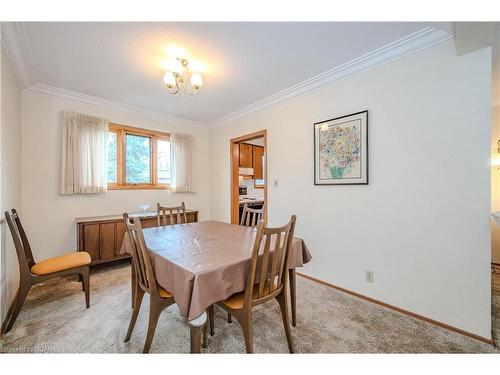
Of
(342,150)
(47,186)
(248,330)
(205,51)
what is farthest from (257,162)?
(248,330)

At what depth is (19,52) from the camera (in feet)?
6.47

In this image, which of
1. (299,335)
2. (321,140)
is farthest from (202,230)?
(321,140)

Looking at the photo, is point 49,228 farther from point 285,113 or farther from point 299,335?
point 285,113

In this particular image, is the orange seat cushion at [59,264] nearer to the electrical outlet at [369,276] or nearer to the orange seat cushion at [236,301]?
the orange seat cushion at [236,301]

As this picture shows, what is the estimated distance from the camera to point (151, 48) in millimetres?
1960

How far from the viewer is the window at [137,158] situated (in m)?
3.39

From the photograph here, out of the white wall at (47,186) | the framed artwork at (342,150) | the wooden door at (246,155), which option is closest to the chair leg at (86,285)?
the white wall at (47,186)

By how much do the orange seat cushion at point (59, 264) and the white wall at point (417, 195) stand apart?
2.48 metres

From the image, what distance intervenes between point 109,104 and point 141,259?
2.81m

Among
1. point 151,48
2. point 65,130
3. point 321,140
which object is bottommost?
point 321,140

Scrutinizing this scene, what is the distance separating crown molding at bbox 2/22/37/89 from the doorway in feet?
8.56

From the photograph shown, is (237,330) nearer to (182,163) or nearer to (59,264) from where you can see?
(59,264)

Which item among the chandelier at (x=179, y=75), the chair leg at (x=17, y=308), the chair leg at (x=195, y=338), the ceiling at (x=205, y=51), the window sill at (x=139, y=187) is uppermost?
the ceiling at (x=205, y=51)
